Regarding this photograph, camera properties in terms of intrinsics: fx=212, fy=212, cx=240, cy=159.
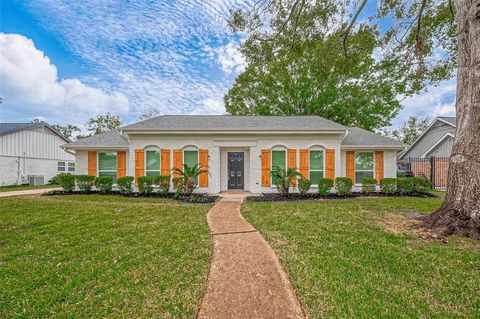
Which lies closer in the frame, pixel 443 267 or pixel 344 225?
A: pixel 443 267

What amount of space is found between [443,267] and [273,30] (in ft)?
31.8

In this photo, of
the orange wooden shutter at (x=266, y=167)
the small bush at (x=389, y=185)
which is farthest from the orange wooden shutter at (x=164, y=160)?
the small bush at (x=389, y=185)

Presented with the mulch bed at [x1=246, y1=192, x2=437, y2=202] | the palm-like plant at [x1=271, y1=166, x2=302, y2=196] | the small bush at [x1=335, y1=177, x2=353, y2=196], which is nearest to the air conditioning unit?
the mulch bed at [x1=246, y1=192, x2=437, y2=202]

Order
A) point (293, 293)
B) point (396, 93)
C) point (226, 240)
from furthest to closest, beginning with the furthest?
point (396, 93)
point (226, 240)
point (293, 293)

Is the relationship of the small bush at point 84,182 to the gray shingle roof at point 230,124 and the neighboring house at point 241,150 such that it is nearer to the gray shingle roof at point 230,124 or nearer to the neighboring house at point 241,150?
the neighboring house at point 241,150

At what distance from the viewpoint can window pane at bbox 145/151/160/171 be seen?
11.2 metres

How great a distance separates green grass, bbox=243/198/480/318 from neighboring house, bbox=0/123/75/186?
21.9m

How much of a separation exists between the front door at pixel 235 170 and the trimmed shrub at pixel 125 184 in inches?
197

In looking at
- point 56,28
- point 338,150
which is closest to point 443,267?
point 338,150

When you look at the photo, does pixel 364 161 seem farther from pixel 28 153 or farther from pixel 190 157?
pixel 28 153

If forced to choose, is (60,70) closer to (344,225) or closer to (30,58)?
(30,58)

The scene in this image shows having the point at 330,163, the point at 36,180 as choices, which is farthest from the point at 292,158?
the point at 36,180

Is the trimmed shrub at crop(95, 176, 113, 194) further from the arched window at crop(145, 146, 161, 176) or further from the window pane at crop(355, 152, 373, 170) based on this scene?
the window pane at crop(355, 152, 373, 170)

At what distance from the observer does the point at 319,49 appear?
10.6 meters
